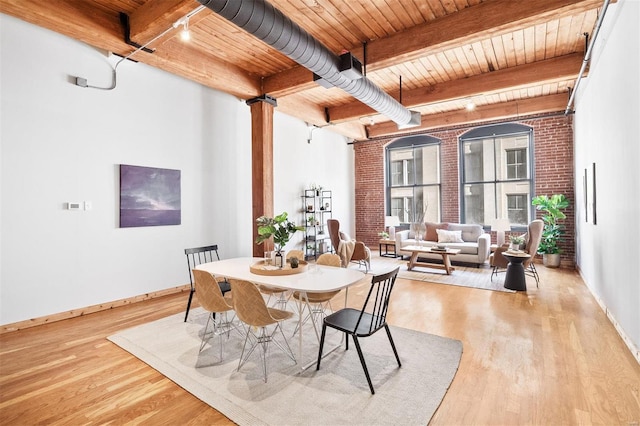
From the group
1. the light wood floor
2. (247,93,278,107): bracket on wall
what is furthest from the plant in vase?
(247,93,278,107): bracket on wall

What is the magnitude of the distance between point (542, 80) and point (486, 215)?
3.76 metres

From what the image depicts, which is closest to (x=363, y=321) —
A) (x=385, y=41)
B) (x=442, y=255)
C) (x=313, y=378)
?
(x=313, y=378)

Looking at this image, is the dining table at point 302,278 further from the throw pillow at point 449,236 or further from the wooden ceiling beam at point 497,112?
the wooden ceiling beam at point 497,112

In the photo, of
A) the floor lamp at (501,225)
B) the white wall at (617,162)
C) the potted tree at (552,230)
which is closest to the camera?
the white wall at (617,162)

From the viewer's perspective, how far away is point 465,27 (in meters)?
3.65

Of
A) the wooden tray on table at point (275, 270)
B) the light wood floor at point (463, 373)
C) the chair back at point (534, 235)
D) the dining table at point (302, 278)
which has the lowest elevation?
the light wood floor at point (463, 373)

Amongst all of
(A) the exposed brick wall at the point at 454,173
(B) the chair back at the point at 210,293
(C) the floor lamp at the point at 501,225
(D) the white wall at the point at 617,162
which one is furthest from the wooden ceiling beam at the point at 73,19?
(A) the exposed brick wall at the point at 454,173

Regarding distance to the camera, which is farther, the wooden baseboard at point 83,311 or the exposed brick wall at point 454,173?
the exposed brick wall at point 454,173

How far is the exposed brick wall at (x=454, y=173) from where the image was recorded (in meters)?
6.98

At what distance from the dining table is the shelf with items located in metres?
4.12

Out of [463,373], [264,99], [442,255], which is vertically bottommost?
[463,373]

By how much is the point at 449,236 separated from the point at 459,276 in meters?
1.70

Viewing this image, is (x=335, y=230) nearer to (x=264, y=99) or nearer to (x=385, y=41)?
(x=264, y=99)

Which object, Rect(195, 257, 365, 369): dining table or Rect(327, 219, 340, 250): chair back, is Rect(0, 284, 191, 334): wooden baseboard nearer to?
Rect(195, 257, 365, 369): dining table
